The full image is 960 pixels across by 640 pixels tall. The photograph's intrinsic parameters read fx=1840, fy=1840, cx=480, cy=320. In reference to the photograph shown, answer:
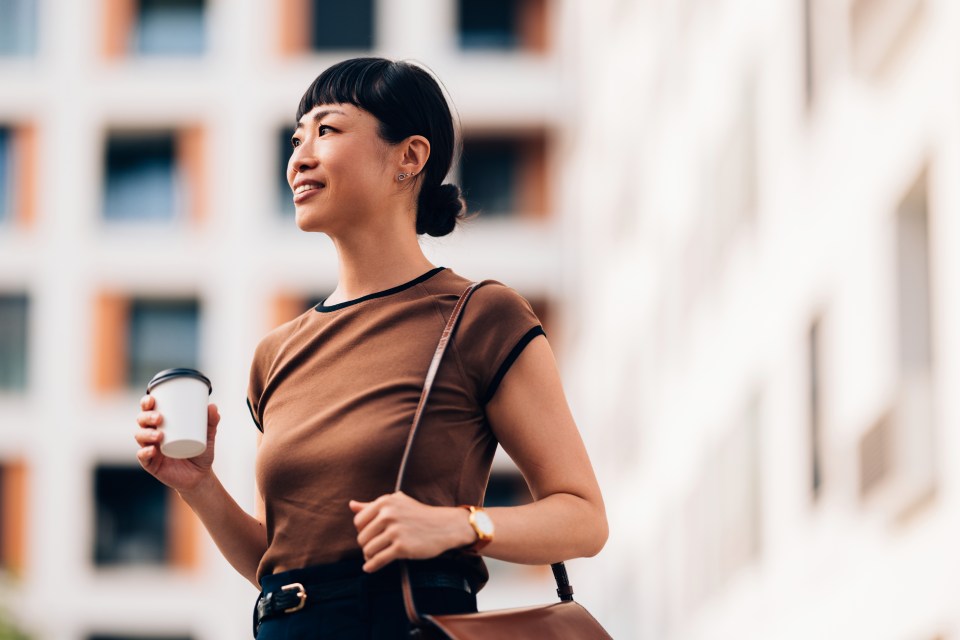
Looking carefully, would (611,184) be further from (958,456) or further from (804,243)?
(958,456)

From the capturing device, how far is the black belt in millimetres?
2969

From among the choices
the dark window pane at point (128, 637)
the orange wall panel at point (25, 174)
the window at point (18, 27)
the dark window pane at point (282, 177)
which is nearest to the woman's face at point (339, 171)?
the dark window pane at point (128, 637)

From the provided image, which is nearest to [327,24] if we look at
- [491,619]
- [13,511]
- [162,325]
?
[162,325]

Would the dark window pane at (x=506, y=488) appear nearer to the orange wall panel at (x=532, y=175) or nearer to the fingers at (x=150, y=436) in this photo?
the orange wall panel at (x=532, y=175)

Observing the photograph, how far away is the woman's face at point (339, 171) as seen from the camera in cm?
324

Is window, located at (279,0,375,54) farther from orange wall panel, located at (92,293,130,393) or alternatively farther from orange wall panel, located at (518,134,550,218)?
orange wall panel, located at (92,293,130,393)

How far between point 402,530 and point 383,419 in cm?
32

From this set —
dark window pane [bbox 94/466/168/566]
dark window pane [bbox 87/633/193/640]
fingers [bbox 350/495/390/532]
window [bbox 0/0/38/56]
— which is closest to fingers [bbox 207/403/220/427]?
fingers [bbox 350/495/390/532]

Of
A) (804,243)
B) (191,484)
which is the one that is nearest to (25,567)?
(804,243)

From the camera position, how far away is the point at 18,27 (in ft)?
121

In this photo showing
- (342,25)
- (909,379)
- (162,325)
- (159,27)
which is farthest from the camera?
(342,25)

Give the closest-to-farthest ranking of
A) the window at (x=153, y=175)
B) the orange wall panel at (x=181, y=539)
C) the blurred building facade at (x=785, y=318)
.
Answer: the blurred building facade at (x=785, y=318) → the orange wall panel at (x=181, y=539) → the window at (x=153, y=175)

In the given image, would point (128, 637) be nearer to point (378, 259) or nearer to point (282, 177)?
point (282, 177)

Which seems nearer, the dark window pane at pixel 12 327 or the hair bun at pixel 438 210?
the hair bun at pixel 438 210
